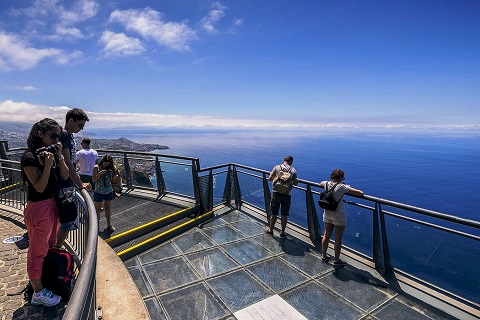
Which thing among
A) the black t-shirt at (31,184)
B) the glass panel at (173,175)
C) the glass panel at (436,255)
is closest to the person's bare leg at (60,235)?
the black t-shirt at (31,184)

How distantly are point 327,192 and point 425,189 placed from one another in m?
189

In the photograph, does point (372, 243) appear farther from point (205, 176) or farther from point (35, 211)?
point (35, 211)

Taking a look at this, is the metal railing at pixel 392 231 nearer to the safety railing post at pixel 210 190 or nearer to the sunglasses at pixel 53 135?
the safety railing post at pixel 210 190

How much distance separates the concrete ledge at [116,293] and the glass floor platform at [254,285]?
0.98 m

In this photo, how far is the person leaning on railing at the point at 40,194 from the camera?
263cm

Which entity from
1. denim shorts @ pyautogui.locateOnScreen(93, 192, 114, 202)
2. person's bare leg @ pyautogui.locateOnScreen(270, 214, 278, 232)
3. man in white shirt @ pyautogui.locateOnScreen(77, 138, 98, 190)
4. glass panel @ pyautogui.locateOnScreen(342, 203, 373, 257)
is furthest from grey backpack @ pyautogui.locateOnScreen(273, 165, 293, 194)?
man in white shirt @ pyautogui.locateOnScreen(77, 138, 98, 190)

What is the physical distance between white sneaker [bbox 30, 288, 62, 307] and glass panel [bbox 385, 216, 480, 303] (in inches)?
219

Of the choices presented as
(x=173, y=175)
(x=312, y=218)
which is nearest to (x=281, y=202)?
(x=312, y=218)

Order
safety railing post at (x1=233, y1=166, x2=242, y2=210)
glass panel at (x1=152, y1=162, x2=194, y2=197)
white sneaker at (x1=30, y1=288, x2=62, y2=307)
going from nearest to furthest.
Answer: white sneaker at (x1=30, y1=288, x2=62, y2=307)
glass panel at (x1=152, y1=162, x2=194, y2=197)
safety railing post at (x1=233, y1=166, x2=242, y2=210)

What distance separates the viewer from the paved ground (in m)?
2.76

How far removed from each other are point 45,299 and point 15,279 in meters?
1.24

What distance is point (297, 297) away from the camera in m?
4.23

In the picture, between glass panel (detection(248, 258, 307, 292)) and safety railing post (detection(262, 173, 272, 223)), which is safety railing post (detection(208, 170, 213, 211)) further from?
glass panel (detection(248, 258, 307, 292))

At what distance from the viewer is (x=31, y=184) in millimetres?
2703
